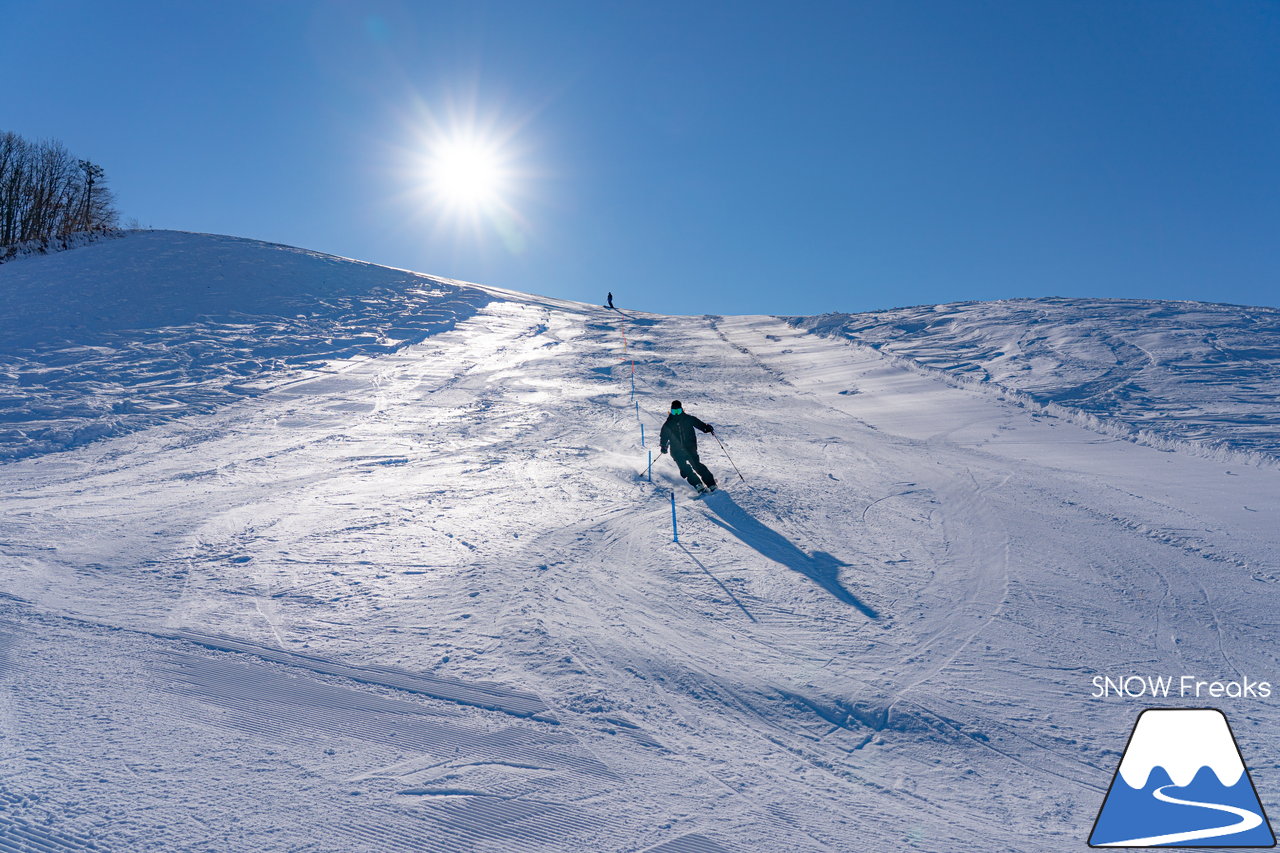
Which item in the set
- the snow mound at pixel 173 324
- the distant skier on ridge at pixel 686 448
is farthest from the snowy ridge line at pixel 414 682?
the snow mound at pixel 173 324

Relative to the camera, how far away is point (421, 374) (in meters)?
18.0

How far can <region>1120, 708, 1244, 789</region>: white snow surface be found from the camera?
405 cm

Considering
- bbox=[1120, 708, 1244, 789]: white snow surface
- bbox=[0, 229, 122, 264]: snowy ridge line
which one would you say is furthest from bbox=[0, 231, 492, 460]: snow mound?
bbox=[1120, 708, 1244, 789]: white snow surface

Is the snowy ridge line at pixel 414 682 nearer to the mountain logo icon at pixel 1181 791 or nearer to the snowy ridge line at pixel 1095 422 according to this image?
the mountain logo icon at pixel 1181 791

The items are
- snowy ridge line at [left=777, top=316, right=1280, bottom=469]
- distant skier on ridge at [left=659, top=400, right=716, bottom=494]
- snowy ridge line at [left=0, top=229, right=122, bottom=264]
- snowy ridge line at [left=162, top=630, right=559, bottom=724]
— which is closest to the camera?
snowy ridge line at [left=162, top=630, right=559, bottom=724]

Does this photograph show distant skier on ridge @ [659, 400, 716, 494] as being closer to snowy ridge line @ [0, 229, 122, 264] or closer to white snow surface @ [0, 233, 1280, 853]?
white snow surface @ [0, 233, 1280, 853]

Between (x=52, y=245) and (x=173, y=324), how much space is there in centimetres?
1609

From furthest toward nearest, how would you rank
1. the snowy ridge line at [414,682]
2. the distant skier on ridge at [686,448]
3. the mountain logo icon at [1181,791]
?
1. the distant skier on ridge at [686,448]
2. the snowy ridge line at [414,682]
3. the mountain logo icon at [1181,791]

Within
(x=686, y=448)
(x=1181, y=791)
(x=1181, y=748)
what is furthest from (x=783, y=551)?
(x=1181, y=791)

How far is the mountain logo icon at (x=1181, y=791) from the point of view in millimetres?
3592

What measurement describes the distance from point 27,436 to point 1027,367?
2171cm

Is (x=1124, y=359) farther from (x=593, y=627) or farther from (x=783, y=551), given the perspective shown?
(x=593, y=627)

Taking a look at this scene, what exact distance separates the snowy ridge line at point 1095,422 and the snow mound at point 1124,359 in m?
0.03

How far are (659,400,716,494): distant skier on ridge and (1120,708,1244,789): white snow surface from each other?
19.8 feet
